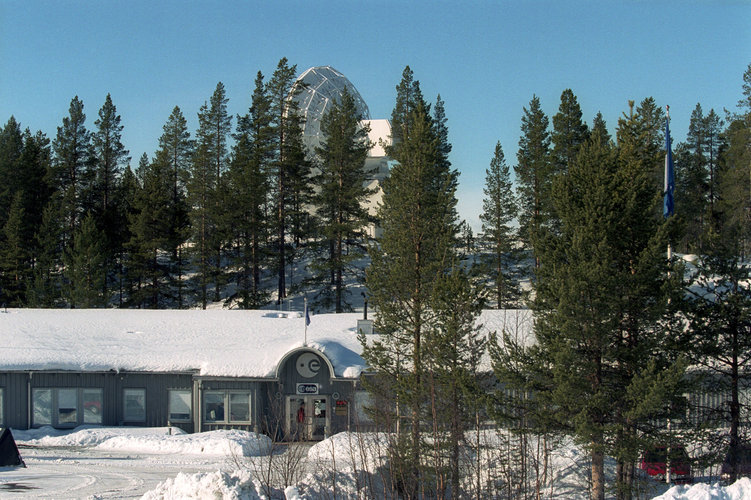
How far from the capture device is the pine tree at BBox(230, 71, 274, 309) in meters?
44.1

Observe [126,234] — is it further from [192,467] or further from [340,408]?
[192,467]

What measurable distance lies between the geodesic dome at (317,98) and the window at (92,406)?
1143 inches

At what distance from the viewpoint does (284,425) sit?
26.0 meters

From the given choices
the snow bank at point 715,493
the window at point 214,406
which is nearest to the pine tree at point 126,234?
the window at point 214,406

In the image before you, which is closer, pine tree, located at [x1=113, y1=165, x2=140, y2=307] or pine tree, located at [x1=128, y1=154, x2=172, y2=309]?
pine tree, located at [x1=128, y1=154, x2=172, y2=309]

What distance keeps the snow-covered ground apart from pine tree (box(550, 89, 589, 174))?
2243 centimetres

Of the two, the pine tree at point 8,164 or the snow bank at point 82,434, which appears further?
the pine tree at point 8,164

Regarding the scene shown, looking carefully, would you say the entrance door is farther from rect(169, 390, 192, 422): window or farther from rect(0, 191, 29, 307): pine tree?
rect(0, 191, 29, 307): pine tree

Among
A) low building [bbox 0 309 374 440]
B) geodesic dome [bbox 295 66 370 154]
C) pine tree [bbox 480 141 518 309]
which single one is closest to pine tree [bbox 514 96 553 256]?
pine tree [bbox 480 141 518 309]

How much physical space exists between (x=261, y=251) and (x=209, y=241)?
363 cm

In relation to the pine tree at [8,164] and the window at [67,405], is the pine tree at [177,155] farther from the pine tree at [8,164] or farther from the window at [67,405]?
the window at [67,405]

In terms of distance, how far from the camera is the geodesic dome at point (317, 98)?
2069 inches

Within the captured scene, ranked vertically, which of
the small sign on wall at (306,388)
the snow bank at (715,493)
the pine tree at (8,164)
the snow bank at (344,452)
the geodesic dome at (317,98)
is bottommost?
the snow bank at (344,452)

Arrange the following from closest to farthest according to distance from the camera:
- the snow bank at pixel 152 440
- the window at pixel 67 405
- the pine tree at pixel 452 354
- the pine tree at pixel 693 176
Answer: the pine tree at pixel 452 354 < the snow bank at pixel 152 440 < the window at pixel 67 405 < the pine tree at pixel 693 176
